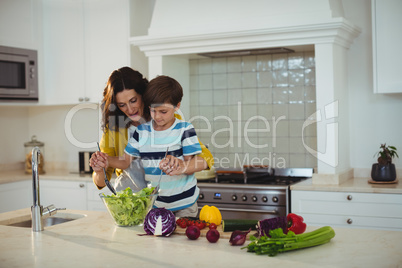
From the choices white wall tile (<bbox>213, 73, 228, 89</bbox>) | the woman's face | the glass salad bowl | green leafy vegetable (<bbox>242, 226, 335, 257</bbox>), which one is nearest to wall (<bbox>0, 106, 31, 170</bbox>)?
white wall tile (<bbox>213, 73, 228, 89</bbox>)

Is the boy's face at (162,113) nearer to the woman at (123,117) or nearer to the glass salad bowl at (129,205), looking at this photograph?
the woman at (123,117)

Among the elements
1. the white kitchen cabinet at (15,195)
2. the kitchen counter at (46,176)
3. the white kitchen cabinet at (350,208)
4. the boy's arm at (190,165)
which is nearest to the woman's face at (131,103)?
the boy's arm at (190,165)

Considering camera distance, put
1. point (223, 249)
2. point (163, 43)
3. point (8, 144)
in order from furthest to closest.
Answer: point (8, 144) → point (163, 43) → point (223, 249)

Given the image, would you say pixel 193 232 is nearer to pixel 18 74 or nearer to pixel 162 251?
pixel 162 251

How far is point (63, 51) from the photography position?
4.57 meters

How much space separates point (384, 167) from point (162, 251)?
219 cm

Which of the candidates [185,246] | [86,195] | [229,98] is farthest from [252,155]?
[185,246]

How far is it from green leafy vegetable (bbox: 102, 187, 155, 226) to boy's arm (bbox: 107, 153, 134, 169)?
364 millimetres

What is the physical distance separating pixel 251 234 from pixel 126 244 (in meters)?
0.51

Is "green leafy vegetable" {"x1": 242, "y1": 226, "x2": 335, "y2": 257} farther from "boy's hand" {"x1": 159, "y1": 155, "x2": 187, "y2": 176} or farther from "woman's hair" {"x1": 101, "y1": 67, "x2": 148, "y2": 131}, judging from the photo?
"woman's hair" {"x1": 101, "y1": 67, "x2": 148, "y2": 131}

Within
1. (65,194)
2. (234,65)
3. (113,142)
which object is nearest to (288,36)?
(234,65)

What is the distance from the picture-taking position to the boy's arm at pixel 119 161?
2.60m

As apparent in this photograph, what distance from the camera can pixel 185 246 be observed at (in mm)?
1982

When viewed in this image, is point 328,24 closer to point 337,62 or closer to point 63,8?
point 337,62
